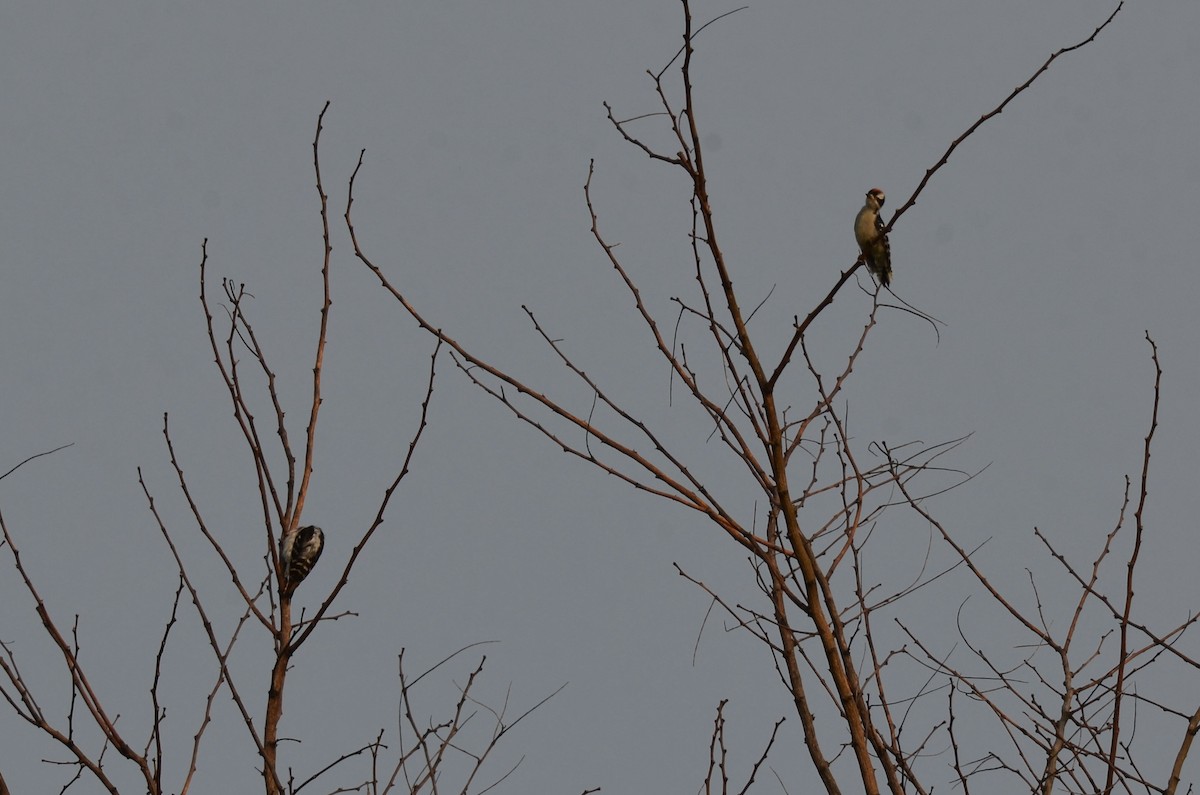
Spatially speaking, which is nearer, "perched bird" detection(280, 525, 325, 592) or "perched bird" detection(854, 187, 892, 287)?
"perched bird" detection(280, 525, 325, 592)

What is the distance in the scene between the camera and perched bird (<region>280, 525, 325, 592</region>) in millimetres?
3646

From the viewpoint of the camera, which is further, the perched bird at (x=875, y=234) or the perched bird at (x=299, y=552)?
the perched bird at (x=875, y=234)

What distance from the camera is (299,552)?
4305mm

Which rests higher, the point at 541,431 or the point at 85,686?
the point at 541,431

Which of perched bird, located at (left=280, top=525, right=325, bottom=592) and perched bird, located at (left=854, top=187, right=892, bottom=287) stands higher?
perched bird, located at (left=854, top=187, right=892, bottom=287)

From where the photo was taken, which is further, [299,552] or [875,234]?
[875,234]

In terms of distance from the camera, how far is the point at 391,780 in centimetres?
328

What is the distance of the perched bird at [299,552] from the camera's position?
144 inches

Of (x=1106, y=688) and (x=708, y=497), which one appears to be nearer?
(x=708, y=497)

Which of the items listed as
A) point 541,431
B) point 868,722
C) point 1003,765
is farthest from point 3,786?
point 1003,765

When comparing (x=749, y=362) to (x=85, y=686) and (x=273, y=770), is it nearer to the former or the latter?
(x=273, y=770)

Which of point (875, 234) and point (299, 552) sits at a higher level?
point (875, 234)

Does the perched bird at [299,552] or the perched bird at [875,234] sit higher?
the perched bird at [875,234]

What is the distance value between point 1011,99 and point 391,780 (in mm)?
2326
